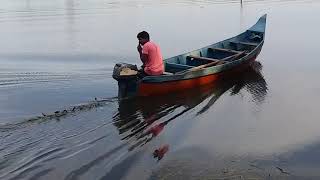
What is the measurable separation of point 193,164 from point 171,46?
45.3 feet

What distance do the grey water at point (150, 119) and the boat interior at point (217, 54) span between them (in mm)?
751

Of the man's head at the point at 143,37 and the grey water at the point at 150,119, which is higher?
the man's head at the point at 143,37

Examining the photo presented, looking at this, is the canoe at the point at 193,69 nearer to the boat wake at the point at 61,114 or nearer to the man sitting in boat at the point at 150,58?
the man sitting in boat at the point at 150,58

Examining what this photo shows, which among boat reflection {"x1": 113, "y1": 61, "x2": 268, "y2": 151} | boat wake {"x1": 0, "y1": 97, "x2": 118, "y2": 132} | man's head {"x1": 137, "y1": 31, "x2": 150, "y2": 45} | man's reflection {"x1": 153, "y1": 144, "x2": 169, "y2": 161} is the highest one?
man's head {"x1": 137, "y1": 31, "x2": 150, "y2": 45}

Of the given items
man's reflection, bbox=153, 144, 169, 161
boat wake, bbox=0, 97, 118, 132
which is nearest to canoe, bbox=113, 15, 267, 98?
boat wake, bbox=0, 97, 118, 132

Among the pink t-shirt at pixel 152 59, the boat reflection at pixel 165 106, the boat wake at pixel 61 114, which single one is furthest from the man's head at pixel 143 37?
the boat wake at pixel 61 114

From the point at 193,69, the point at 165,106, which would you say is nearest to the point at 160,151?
the point at 165,106

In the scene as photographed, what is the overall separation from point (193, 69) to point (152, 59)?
1548mm

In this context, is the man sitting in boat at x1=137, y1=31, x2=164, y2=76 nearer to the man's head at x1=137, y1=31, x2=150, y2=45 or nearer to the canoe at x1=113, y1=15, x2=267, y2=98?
the man's head at x1=137, y1=31, x2=150, y2=45

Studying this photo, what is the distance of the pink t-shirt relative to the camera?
12995mm

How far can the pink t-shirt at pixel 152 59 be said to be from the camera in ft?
42.6

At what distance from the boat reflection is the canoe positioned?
0.23m

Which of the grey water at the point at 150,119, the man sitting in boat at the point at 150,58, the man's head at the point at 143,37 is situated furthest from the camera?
the man sitting in boat at the point at 150,58

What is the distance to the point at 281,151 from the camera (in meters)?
9.52
